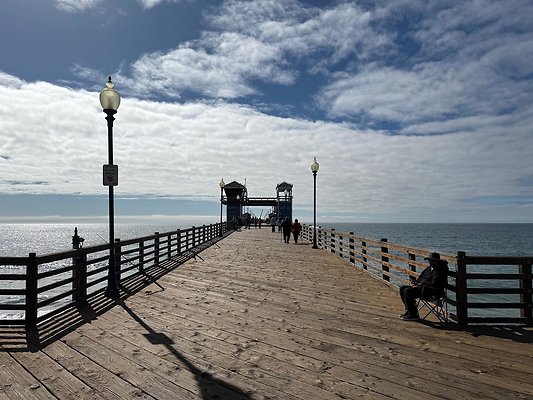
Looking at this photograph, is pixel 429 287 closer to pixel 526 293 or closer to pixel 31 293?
pixel 526 293

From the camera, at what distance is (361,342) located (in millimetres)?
5508

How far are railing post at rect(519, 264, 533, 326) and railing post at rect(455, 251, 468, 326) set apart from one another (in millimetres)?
1004

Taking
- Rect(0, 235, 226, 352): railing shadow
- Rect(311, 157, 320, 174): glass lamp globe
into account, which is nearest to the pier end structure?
Rect(311, 157, 320, 174): glass lamp globe

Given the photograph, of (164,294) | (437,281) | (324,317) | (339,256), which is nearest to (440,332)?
(437,281)

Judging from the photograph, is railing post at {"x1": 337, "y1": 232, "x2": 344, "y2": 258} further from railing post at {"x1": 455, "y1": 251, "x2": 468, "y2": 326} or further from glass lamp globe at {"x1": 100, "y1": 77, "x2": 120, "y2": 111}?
glass lamp globe at {"x1": 100, "y1": 77, "x2": 120, "y2": 111}

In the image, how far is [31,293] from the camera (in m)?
6.18

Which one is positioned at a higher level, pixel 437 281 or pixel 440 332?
pixel 437 281

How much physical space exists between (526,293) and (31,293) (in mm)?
8218

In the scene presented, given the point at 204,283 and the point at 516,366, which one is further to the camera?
the point at 204,283

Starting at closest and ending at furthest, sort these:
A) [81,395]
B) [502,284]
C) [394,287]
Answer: [81,395] < [394,287] < [502,284]

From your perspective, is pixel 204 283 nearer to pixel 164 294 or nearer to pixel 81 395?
pixel 164 294

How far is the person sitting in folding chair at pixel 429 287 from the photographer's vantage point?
6578 millimetres

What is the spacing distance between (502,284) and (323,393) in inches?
1116

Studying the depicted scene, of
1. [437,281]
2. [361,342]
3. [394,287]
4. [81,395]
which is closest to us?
[81,395]
